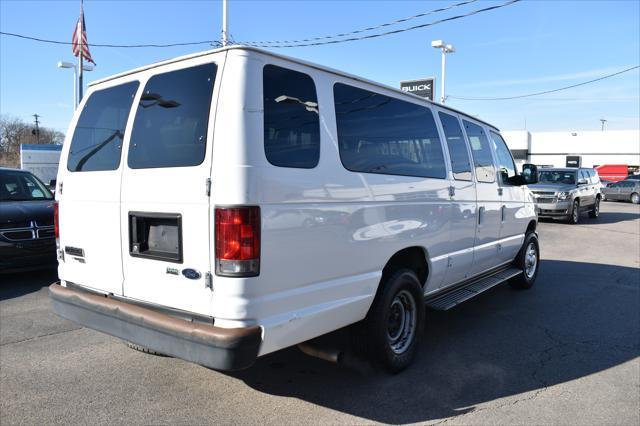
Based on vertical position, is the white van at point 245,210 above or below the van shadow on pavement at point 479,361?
above

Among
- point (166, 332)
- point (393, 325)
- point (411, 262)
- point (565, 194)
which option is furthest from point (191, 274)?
point (565, 194)

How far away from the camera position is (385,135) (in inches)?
157

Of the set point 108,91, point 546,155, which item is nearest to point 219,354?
point 108,91

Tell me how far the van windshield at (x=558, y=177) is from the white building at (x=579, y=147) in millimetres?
36731

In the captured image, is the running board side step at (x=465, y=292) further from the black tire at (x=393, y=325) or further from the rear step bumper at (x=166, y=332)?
the rear step bumper at (x=166, y=332)

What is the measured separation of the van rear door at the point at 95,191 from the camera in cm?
346

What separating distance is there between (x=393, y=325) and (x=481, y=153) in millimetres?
2572

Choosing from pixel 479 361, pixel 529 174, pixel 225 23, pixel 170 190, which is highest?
pixel 225 23

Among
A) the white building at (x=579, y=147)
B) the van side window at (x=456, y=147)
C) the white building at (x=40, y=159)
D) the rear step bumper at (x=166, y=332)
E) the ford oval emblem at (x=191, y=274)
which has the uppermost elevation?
the white building at (x=579, y=147)

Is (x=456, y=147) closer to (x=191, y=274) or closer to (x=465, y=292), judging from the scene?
(x=465, y=292)

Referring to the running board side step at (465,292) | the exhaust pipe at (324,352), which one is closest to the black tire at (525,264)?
the running board side step at (465,292)

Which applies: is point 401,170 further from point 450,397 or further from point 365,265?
point 450,397

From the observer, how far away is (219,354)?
2.74 metres

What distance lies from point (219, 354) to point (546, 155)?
62603 mm
